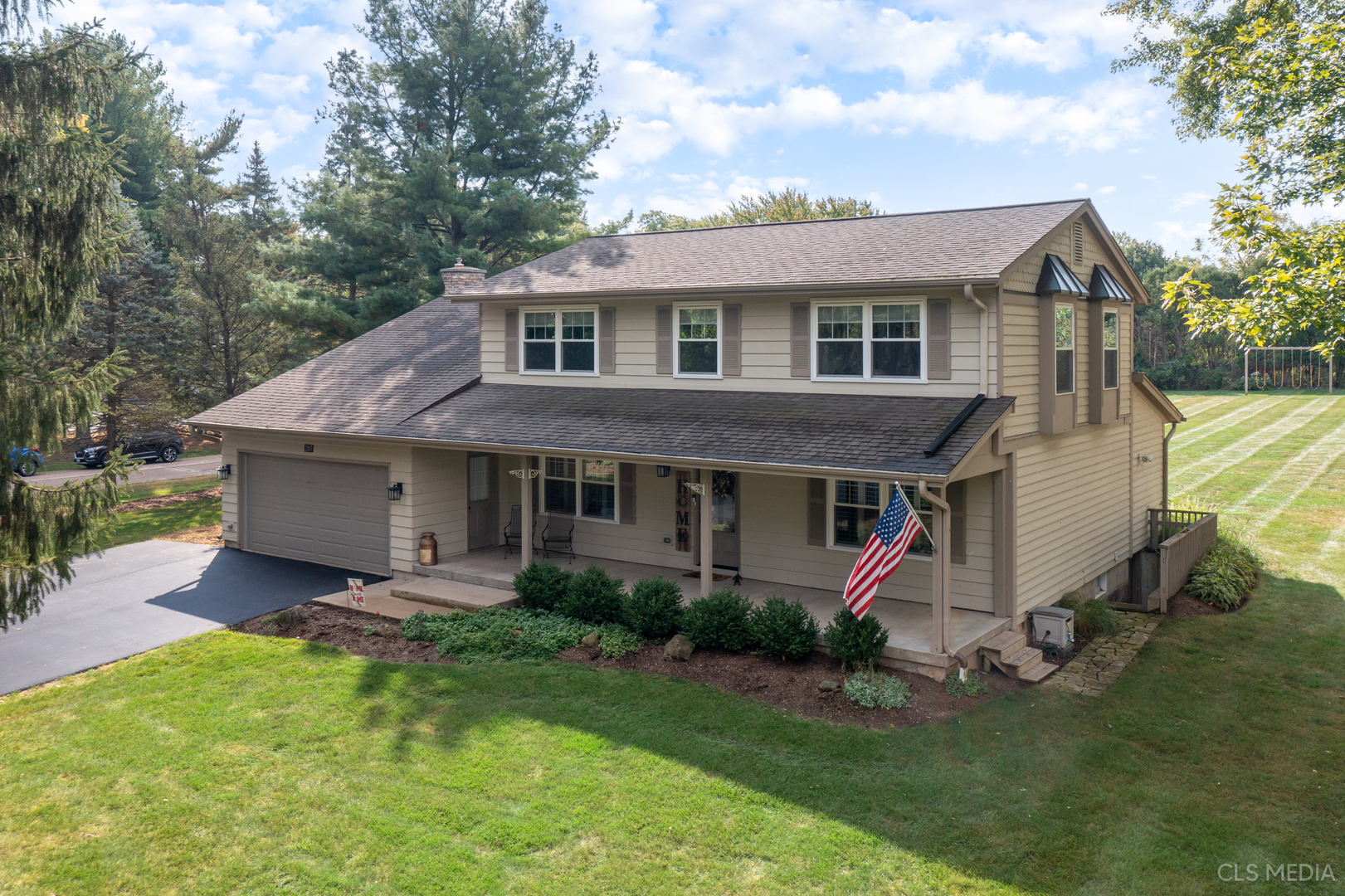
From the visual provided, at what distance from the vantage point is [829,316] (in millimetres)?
12305

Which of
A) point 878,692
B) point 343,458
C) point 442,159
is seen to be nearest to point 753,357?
point 878,692

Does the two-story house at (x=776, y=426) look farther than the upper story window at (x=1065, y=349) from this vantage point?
No

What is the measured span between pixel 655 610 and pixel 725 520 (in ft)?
9.00

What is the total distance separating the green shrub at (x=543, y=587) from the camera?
12102mm

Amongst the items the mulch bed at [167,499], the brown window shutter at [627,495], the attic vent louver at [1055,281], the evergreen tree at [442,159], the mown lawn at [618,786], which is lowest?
the mown lawn at [618,786]

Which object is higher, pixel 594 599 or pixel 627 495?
pixel 627 495

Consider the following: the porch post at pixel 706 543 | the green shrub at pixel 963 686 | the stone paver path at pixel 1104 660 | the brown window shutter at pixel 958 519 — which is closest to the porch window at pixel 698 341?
the porch post at pixel 706 543

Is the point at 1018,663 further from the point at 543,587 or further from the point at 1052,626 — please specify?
the point at 543,587

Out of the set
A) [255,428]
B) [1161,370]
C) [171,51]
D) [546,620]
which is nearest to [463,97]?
[171,51]

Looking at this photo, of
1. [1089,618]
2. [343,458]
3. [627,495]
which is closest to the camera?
[1089,618]

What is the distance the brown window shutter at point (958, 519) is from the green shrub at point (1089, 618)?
2.26 metres

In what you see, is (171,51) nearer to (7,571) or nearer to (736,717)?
(7,571)

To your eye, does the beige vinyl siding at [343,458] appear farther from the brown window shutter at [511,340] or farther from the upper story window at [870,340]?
the upper story window at [870,340]

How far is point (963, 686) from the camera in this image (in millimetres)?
9617
